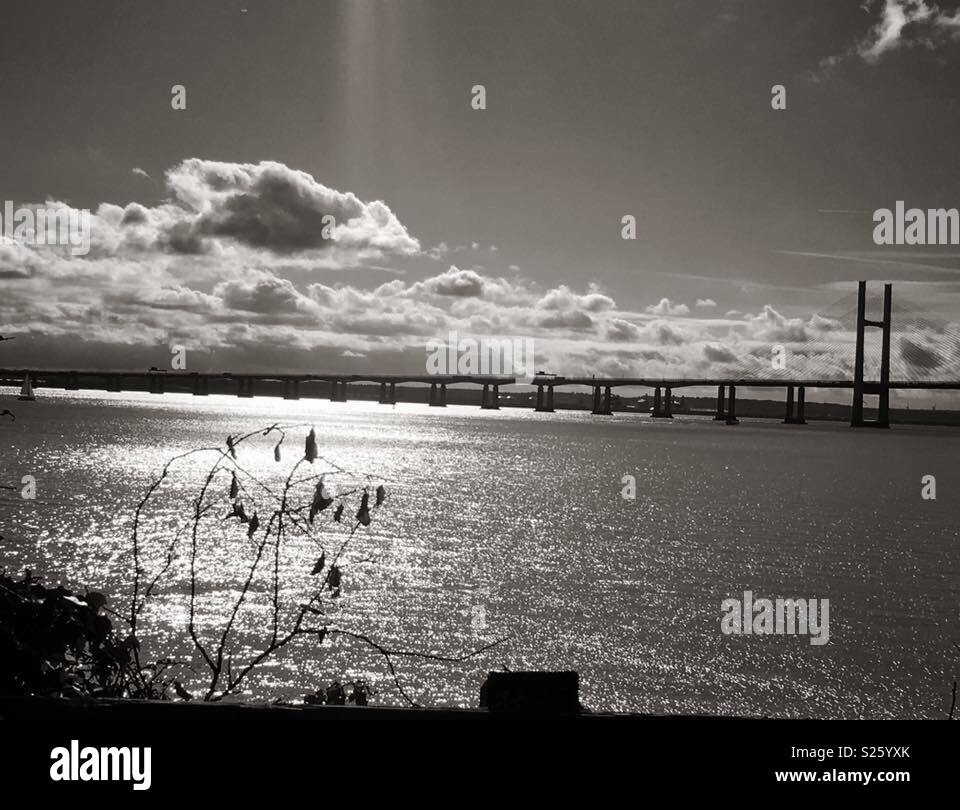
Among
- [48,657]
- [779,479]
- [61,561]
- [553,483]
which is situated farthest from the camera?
[779,479]

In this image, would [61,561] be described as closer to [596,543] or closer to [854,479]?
[596,543]

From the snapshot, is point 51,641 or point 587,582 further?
point 587,582

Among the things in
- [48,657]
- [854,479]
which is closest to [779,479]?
[854,479]

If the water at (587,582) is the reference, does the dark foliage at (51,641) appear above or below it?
above

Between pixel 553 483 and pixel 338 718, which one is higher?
pixel 338 718

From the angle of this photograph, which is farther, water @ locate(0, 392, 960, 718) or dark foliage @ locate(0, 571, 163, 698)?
water @ locate(0, 392, 960, 718)

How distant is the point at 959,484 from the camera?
5691cm

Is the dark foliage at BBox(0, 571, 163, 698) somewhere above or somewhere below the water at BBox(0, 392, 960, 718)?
above

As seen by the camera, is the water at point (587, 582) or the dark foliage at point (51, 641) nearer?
the dark foliage at point (51, 641)

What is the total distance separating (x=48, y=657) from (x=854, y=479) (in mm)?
60692

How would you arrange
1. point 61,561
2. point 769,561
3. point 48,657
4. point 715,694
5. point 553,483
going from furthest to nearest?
point 553,483 < point 769,561 < point 61,561 < point 715,694 < point 48,657

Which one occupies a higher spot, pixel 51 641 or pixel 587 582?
pixel 51 641
